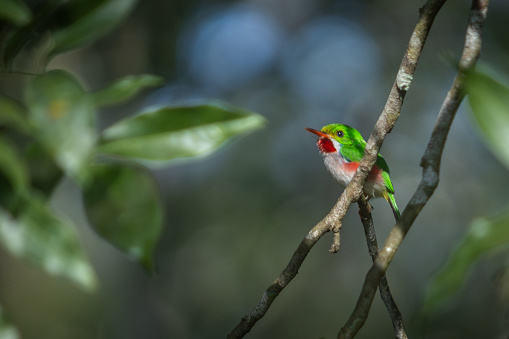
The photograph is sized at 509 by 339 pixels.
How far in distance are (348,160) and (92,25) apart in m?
1.96

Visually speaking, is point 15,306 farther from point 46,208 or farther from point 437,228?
point 46,208

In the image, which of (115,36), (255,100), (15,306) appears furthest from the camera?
(255,100)

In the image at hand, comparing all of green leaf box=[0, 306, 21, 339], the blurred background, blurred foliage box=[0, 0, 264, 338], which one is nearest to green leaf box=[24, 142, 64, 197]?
blurred foliage box=[0, 0, 264, 338]

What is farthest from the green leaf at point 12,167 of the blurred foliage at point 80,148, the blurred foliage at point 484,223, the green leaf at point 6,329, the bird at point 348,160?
the bird at point 348,160

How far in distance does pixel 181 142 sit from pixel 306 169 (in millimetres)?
7515

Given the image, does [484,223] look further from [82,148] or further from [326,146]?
[326,146]

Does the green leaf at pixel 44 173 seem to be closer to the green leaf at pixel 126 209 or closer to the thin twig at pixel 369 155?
the green leaf at pixel 126 209

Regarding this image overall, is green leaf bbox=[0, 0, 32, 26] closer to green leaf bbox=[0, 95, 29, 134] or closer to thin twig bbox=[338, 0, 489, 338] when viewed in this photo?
green leaf bbox=[0, 95, 29, 134]

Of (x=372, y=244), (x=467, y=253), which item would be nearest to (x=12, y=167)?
(x=467, y=253)

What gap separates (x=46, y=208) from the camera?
0.45 meters

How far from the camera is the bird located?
7.48 feet

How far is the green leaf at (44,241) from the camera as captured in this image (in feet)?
1.42

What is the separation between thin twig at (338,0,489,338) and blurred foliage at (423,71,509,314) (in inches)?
7.8

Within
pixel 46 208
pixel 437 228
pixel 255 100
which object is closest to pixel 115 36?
pixel 255 100
